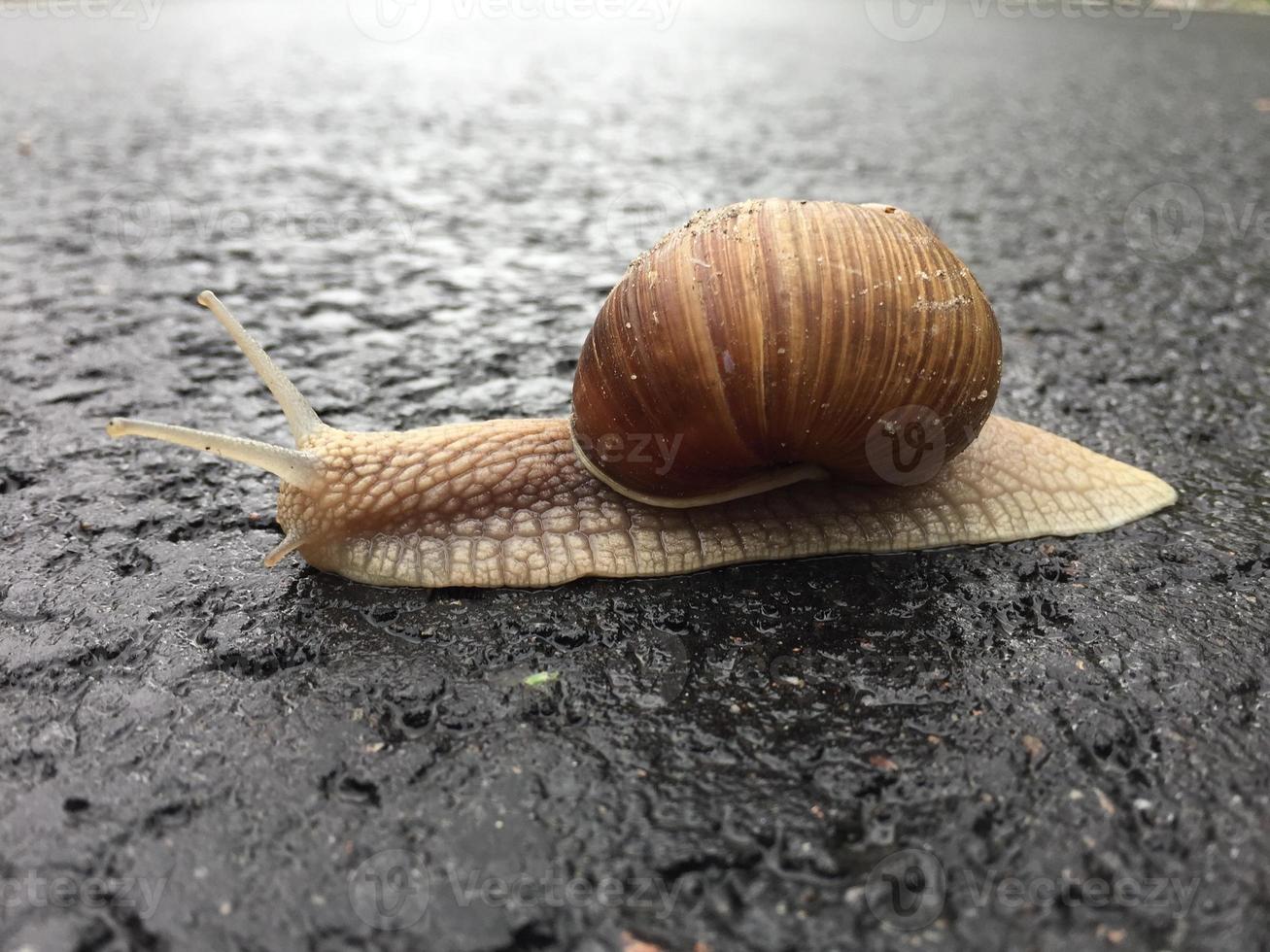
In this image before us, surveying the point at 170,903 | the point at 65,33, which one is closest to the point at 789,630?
the point at 170,903

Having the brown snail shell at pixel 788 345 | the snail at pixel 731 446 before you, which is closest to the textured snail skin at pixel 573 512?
the snail at pixel 731 446

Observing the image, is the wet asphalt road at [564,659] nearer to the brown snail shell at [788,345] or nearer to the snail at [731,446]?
the snail at [731,446]

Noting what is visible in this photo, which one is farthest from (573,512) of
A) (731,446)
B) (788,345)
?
(788,345)

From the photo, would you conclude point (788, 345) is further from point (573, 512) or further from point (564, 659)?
point (564, 659)

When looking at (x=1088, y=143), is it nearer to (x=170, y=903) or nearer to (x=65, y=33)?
(x=170, y=903)

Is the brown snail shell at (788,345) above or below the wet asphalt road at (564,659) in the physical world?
above

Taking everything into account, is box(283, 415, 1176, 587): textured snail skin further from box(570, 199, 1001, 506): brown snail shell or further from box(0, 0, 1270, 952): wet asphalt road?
box(570, 199, 1001, 506): brown snail shell

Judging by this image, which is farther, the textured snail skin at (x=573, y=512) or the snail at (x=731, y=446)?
the textured snail skin at (x=573, y=512)

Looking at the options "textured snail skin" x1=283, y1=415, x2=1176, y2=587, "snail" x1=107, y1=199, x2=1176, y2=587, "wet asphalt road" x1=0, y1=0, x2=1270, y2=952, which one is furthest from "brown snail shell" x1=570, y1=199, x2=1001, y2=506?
"wet asphalt road" x1=0, y1=0, x2=1270, y2=952
